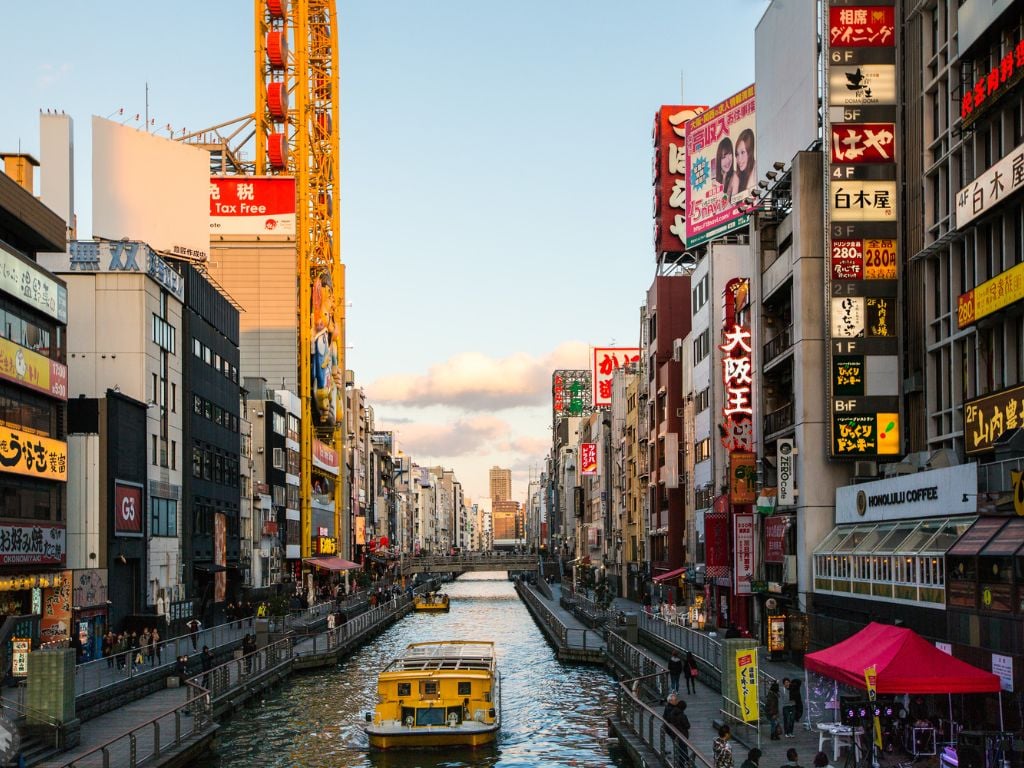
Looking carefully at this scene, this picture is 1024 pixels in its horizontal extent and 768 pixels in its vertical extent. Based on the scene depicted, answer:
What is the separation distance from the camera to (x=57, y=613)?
56.1 metres

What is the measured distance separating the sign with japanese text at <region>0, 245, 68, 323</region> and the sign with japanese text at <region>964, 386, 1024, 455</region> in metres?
36.5

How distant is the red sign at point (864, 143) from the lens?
51812 millimetres

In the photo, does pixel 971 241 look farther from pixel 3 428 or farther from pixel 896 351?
pixel 3 428

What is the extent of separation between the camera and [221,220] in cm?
12725

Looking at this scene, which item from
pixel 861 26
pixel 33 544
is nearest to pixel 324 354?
pixel 33 544

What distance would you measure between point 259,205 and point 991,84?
9635 centimetres

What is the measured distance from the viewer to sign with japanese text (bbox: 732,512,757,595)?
213ft

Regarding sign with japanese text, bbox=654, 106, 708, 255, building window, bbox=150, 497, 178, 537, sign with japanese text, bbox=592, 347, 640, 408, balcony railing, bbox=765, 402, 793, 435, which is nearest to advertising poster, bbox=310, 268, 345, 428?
sign with japanese text, bbox=654, 106, 708, 255

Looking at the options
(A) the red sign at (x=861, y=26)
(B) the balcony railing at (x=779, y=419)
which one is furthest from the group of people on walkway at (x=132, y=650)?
(A) the red sign at (x=861, y=26)

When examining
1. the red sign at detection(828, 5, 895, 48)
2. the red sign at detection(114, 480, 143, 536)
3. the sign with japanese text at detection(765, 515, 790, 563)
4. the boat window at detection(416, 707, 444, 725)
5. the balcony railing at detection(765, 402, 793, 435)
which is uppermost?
the red sign at detection(828, 5, 895, 48)

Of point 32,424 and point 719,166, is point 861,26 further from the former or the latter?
point 719,166

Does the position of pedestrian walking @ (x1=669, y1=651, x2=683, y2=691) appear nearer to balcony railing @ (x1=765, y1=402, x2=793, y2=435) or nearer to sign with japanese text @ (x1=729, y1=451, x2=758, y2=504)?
balcony railing @ (x1=765, y1=402, x2=793, y2=435)

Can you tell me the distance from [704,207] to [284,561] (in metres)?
49.9

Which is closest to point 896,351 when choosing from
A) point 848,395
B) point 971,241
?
point 848,395
